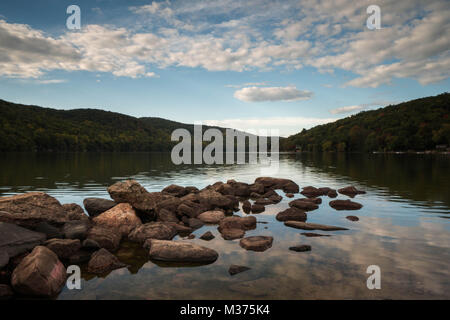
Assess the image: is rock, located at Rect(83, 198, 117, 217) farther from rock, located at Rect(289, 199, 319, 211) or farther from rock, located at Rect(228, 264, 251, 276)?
rock, located at Rect(289, 199, 319, 211)

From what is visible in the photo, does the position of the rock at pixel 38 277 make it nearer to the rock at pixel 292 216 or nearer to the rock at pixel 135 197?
the rock at pixel 135 197

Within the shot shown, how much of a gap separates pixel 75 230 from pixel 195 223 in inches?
241

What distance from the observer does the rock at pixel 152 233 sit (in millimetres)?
13219

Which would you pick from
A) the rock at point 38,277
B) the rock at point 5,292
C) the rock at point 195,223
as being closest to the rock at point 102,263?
the rock at point 38,277

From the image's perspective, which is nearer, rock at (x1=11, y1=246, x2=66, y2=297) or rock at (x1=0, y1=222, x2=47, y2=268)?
rock at (x1=11, y1=246, x2=66, y2=297)

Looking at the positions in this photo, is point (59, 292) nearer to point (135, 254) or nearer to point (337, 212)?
point (135, 254)

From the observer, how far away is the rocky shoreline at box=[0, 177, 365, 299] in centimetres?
879

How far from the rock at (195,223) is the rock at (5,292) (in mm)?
8628

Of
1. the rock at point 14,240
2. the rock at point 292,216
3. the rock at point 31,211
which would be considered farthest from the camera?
the rock at point 292,216

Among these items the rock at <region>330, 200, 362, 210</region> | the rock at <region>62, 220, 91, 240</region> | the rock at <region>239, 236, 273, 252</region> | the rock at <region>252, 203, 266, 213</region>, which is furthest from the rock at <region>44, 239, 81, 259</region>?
the rock at <region>330, 200, 362, 210</region>

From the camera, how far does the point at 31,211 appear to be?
475 inches

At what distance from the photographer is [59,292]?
8.50m

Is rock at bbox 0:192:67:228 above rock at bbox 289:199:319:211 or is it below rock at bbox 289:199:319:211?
above

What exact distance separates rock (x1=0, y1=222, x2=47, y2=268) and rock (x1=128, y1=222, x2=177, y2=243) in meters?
3.70
